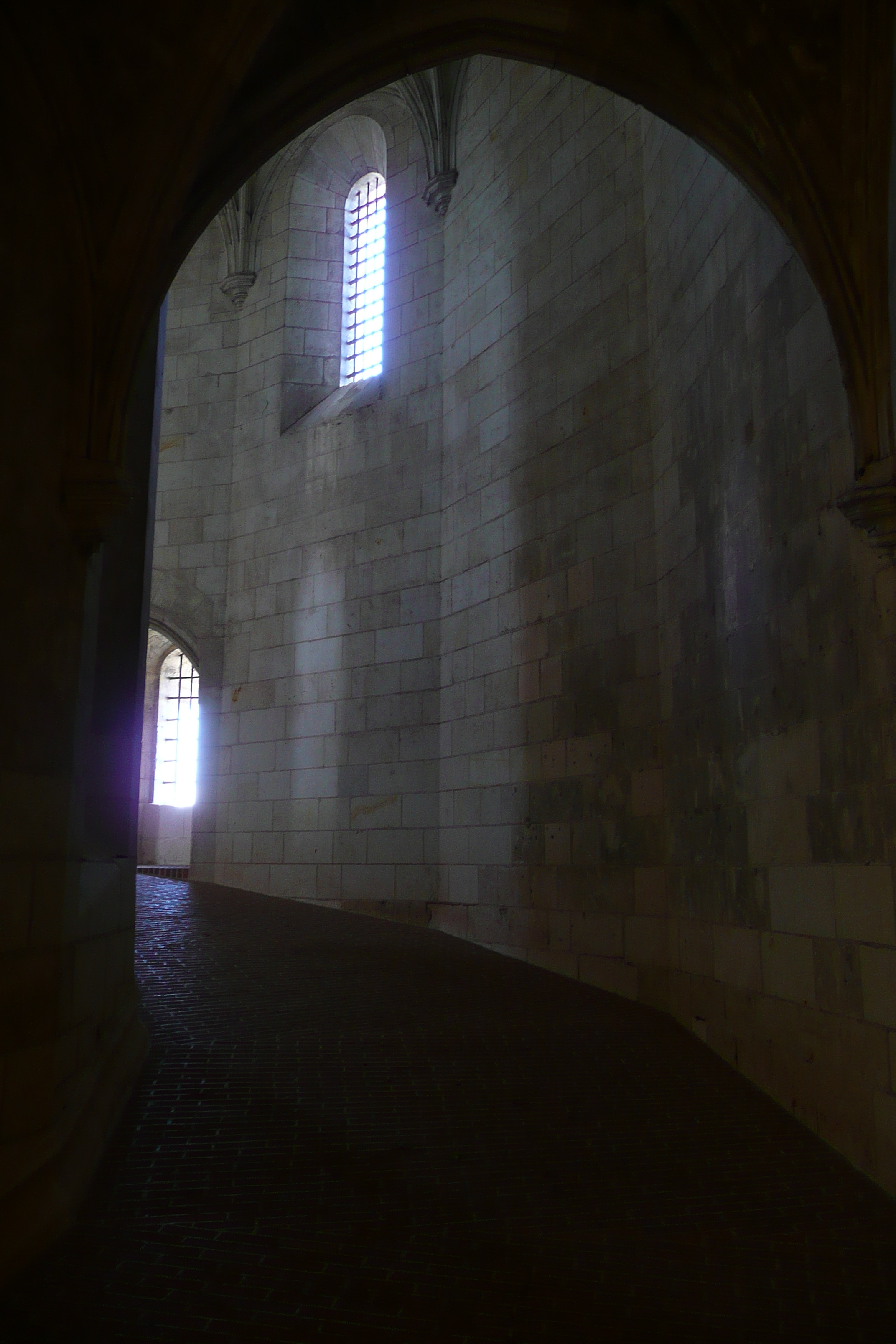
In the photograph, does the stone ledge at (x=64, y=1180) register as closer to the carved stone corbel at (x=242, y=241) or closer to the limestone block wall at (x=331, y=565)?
the limestone block wall at (x=331, y=565)

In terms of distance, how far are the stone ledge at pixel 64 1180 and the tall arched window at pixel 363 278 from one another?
10414mm

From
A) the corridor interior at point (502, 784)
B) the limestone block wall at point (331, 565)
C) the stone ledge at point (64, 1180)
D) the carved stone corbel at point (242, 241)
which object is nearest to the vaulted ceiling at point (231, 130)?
the corridor interior at point (502, 784)

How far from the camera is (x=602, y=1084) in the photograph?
5922 mm

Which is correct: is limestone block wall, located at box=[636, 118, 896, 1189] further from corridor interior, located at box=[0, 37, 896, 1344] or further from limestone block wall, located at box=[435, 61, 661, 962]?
limestone block wall, located at box=[435, 61, 661, 962]

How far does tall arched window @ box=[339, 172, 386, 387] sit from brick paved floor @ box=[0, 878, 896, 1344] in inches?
361

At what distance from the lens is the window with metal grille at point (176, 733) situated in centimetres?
1638

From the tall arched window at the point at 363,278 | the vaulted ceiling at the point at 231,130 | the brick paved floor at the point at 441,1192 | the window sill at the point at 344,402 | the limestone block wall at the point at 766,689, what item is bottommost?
the brick paved floor at the point at 441,1192

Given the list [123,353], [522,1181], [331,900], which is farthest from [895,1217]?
[331,900]

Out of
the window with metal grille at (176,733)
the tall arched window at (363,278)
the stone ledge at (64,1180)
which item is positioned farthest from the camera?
the window with metal grille at (176,733)

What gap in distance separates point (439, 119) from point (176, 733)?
938cm

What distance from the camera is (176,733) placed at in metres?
16.7

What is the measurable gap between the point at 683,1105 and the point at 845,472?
3.40 metres

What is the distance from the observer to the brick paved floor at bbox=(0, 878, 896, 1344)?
373 cm

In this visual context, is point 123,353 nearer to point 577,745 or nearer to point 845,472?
point 845,472
